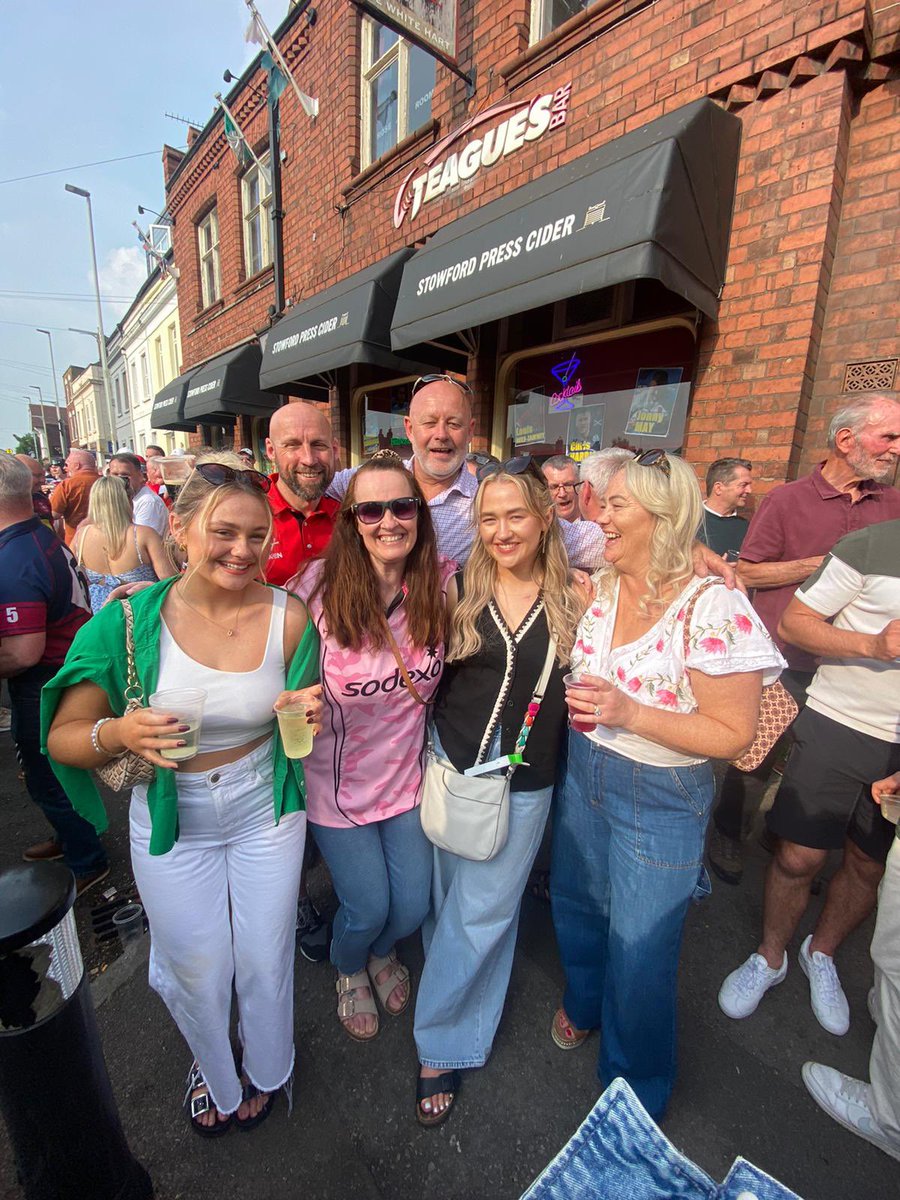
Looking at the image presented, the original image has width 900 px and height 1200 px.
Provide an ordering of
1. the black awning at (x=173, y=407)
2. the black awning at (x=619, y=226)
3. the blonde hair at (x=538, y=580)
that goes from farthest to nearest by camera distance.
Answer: the black awning at (x=173, y=407)
the black awning at (x=619, y=226)
the blonde hair at (x=538, y=580)

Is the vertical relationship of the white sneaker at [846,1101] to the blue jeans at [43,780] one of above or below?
below

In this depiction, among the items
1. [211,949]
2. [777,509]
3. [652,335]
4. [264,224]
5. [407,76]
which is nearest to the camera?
[211,949]

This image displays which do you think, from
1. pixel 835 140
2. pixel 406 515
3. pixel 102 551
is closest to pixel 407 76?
pixel 835 140

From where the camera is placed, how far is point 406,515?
5.88 ft

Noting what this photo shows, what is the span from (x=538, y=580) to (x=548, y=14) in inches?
224

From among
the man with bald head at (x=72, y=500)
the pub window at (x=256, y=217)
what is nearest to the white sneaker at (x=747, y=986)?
the man with bald head at (x=72, y=500)

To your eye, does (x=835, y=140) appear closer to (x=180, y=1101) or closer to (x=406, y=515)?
(x=406, y=515)

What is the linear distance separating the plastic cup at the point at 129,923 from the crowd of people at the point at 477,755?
892 mm

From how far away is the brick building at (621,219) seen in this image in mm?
3082

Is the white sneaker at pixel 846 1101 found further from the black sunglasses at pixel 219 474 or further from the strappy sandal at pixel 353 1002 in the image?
the black sunglasses at pixel 219 474

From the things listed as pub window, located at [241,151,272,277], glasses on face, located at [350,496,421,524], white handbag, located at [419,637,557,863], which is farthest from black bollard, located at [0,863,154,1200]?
pub window, located at [241,151,272,277]

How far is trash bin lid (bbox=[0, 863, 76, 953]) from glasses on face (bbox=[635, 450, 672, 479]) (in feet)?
5.89

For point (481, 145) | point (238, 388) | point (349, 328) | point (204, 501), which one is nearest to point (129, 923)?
point (204, 501)

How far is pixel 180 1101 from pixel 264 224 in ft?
A: 36.2
